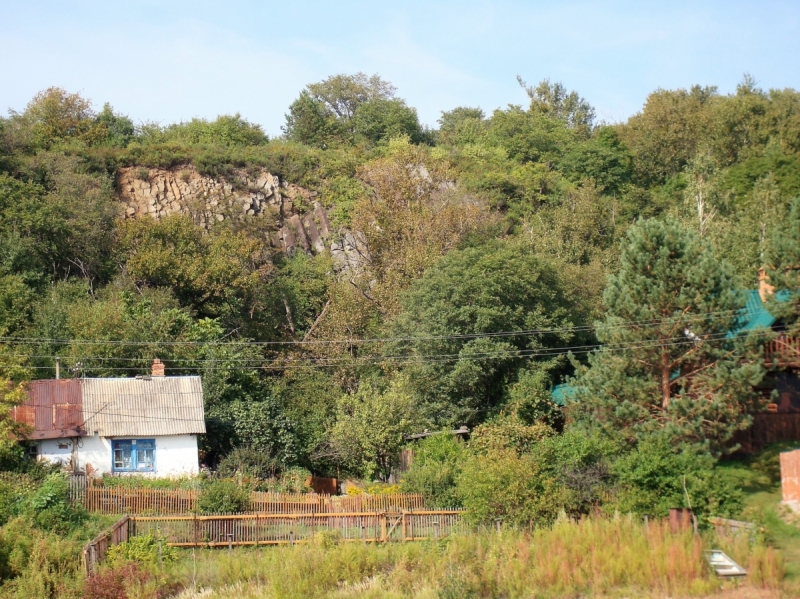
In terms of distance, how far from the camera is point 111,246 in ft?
137

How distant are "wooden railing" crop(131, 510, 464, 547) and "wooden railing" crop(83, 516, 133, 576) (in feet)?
1.80

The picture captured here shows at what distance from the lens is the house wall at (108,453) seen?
1124 inches

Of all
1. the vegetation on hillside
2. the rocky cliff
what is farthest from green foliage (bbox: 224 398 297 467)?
the rocky cliff

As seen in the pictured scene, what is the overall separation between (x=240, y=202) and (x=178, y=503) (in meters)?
26.1

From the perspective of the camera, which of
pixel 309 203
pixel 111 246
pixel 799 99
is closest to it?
pixel 111 246

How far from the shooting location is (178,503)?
81.4 feet

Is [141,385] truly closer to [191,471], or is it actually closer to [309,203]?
[191,471]

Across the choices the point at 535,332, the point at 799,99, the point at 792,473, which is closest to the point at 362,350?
the point at 535,332

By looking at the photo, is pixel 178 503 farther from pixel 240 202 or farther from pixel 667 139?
pixel 667 139

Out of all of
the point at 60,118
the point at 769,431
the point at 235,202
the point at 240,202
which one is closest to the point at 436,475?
the point at 769,431

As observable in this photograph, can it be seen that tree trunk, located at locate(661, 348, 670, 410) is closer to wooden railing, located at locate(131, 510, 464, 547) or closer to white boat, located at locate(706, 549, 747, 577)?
wooden railing, located at locate(131, 510, 464, 547)

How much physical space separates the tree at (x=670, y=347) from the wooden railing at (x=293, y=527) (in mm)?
5655

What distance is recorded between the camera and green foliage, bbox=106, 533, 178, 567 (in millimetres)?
20625

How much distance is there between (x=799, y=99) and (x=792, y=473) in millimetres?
47473
